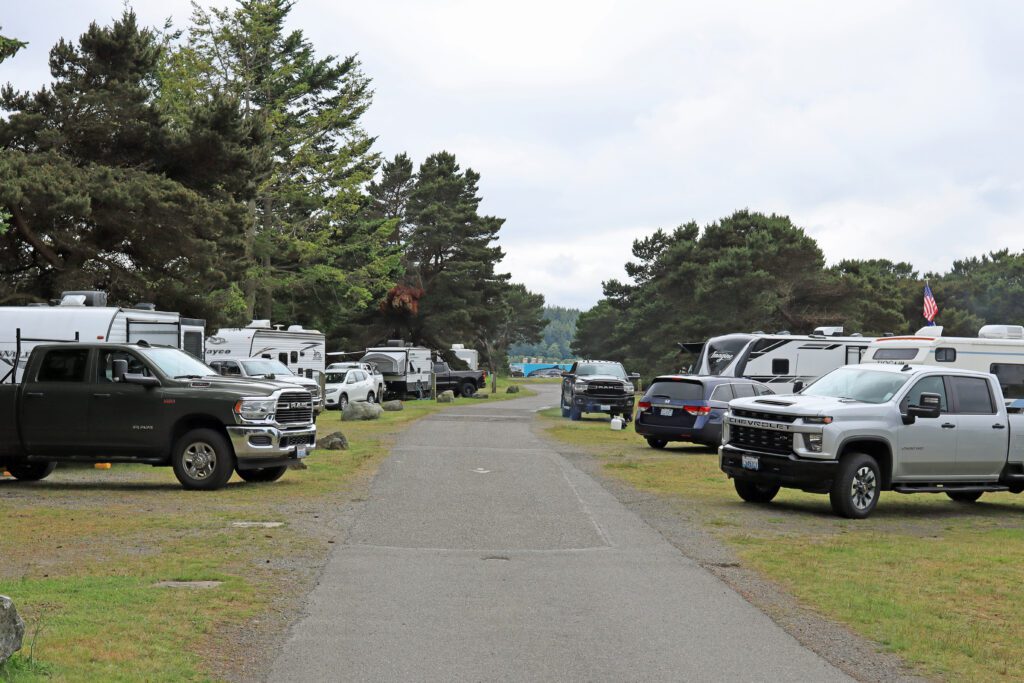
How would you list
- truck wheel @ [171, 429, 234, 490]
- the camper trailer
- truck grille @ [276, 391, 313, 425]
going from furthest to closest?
the camper trailer
truck grille @ [276, 391, 313, 425]
truck wheel @ [171, 429, 234, 490]

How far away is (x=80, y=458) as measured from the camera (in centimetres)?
1602

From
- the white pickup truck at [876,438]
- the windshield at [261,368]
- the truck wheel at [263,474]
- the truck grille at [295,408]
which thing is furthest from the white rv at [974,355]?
the windshield at [261,368]

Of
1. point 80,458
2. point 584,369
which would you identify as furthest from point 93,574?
point 584,369

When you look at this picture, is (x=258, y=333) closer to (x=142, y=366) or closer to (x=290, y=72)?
(x=290, y=72)

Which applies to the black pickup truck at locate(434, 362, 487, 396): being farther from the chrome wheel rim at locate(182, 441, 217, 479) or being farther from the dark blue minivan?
the chrome wheel rim at locate(182, 441, 217, 479)

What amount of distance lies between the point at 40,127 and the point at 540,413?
19969mm

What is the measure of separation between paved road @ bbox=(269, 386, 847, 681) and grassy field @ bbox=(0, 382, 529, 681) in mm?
402

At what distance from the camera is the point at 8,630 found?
5.76 metres

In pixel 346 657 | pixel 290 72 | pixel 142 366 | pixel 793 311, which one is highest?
pixel 290 72

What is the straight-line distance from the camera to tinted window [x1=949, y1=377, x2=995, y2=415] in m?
15.2

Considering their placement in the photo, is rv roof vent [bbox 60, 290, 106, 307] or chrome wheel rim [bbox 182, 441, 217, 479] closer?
chrome wheel rim [bbox 182, 441, 217, 479]

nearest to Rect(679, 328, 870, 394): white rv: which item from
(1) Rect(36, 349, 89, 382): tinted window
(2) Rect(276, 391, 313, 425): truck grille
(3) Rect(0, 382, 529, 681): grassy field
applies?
(3) Rect(0, 382, 529, 681): grassy field

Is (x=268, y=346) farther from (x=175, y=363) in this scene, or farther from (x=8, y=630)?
(x=8, y=630)

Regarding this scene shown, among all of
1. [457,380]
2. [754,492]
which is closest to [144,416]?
[754,492]
